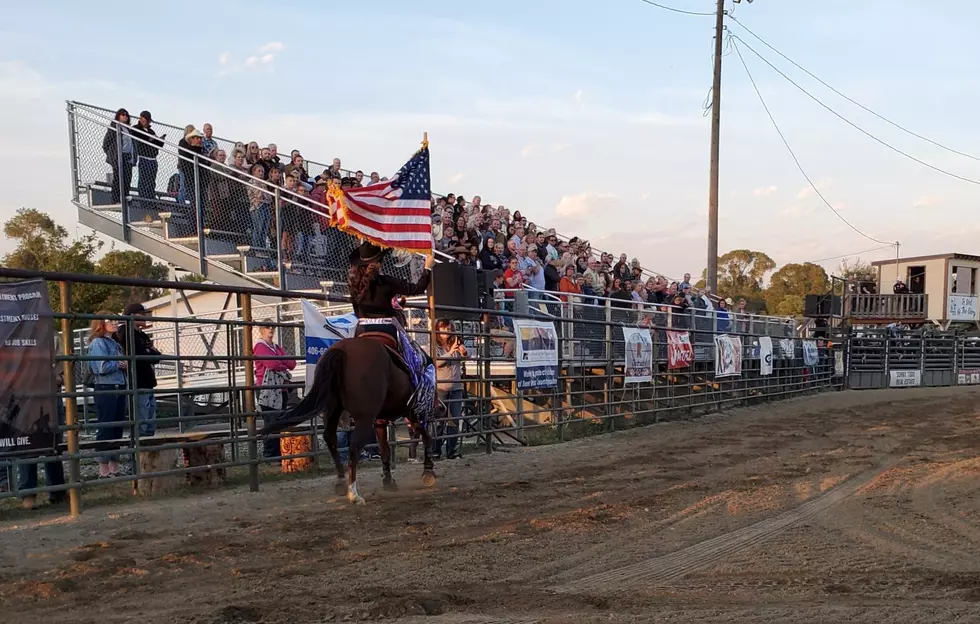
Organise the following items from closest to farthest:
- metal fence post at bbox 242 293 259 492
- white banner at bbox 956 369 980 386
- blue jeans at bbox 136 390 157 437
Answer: blue jeans at bbox 136 390 157 437, metal fence post at bbox 242 293 259 492, white banner at bbox 956 369 980 386

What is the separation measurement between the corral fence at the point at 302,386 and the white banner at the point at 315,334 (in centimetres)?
14

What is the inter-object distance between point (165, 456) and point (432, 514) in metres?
2.81

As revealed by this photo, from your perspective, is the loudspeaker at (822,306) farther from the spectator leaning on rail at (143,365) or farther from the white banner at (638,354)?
the spectator leaning on rail at (143,365)

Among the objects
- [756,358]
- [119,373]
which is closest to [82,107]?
[119,373]

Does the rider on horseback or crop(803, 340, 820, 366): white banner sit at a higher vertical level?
the rider on horseback

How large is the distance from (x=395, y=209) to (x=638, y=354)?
749cm

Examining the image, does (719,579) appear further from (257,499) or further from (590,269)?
(590,269)

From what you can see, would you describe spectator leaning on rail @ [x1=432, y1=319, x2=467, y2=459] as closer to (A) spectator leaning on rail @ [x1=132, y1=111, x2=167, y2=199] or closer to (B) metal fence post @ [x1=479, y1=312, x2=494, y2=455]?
(B) metal fence post @ [x1=479, y1=312, x2=494, y2=455]

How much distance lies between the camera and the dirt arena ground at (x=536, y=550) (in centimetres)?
452

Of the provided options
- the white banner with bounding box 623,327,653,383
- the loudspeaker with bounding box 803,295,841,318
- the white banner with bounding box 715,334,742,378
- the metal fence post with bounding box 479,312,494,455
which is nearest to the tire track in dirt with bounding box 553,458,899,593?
the metal fence post with bounding box 479,312,494,455

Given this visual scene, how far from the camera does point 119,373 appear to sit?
26.5 feet

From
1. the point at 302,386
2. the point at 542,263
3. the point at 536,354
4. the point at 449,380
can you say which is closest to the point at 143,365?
the point at 302,386

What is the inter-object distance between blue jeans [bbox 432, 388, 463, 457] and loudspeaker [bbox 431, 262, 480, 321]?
41.9 inches

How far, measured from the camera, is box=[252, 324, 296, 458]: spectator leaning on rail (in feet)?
29.1
